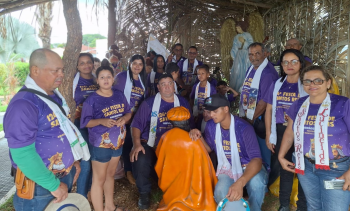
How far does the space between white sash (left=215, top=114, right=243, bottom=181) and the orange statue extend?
139 mm

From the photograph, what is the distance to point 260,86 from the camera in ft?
10.6

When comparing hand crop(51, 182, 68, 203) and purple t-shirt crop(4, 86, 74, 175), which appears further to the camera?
hand crop(51, 182, 68, 203)

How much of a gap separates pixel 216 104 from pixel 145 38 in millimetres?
4425

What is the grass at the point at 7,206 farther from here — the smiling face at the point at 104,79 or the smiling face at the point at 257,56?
the smiling face at the point at 257,56

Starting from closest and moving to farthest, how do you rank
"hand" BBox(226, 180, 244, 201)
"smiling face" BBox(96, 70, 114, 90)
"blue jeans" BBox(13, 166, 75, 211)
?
1. "blue jeans" BBox(13, 166, 75, 211)
2. "hand" BBox(226, 180, 244, 201)
3. "smiling face" BBox(96, 70, 114, 90)

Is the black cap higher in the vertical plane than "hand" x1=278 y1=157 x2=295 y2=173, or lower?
higher

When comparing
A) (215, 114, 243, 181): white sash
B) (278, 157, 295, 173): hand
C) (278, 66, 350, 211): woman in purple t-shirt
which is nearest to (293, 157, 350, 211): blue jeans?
→ (278, 66, 350, 211): woman in purple t-shirt

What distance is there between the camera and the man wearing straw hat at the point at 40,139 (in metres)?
1.46

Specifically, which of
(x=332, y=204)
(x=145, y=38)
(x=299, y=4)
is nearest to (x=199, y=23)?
(x=145, y=38)

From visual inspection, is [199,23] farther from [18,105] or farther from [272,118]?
[18,105]

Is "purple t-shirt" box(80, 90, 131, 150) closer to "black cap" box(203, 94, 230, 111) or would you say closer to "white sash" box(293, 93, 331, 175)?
"black cap" box(203, 94, 230, 111)

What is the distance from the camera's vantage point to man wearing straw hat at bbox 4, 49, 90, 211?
4.78 ft

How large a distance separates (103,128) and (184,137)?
87 centimetres

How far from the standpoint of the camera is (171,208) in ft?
8.84
